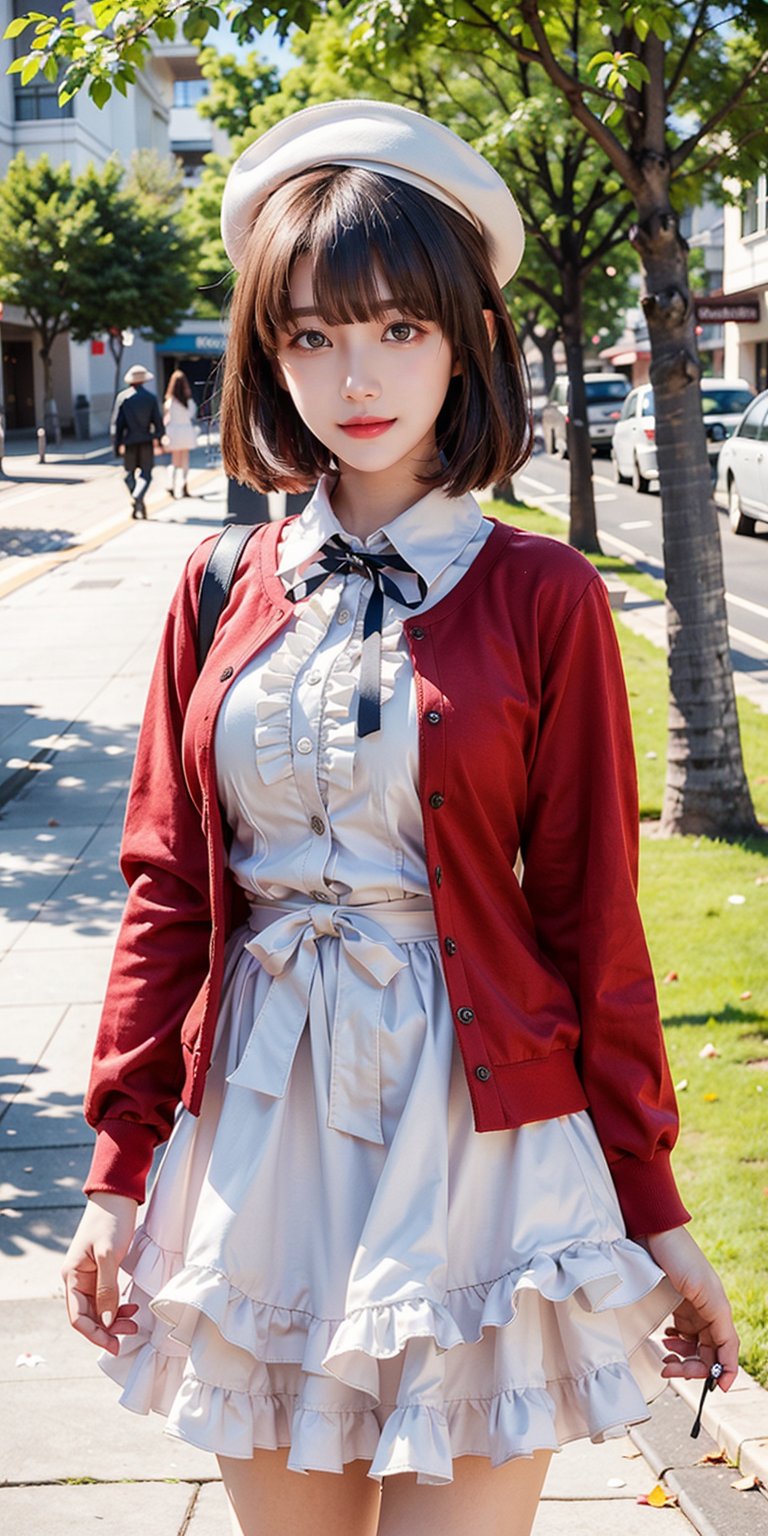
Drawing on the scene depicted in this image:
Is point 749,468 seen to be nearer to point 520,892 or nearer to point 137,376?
point 137,376

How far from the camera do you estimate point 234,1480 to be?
190 centimetres

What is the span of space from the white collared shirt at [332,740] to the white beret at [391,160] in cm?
31

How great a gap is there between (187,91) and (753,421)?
2671 inches

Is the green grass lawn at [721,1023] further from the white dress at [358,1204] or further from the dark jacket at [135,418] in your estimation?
the dark jacket at [135,418]

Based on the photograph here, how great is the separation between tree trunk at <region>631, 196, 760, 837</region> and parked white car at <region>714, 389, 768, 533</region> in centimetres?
1325

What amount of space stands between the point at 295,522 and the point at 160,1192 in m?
0.79

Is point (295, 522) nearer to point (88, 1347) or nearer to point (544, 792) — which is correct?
point (544, 792)

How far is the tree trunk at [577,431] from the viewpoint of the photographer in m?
19.2

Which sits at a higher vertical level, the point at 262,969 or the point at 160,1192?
the point at 262,969

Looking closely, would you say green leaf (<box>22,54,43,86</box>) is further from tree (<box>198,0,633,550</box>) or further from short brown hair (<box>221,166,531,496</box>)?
tree (<box>198,0,633,550</box>)

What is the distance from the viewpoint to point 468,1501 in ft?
5.93

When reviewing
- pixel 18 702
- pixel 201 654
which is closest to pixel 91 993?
pixel 201 654

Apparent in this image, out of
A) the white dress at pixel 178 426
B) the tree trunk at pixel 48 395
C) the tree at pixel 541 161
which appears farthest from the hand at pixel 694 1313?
the tree trunk at pixel 48 395

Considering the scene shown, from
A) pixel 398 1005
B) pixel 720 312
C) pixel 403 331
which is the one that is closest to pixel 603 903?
pixel 398 1005
